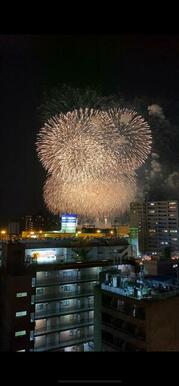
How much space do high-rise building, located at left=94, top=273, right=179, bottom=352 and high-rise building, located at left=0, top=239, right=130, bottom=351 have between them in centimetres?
124

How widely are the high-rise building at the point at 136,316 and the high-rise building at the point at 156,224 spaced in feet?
44.8

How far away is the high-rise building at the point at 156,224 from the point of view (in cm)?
1912

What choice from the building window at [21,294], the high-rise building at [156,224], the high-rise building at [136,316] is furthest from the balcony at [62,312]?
the high-rise building at [156,224]

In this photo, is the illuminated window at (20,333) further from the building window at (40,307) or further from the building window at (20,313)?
the building window at (40,307)

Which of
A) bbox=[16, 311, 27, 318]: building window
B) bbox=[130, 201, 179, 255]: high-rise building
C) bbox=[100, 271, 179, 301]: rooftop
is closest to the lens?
bbox=[100, 271, 179, 301]: rooftop

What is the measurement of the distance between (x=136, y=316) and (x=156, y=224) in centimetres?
1553

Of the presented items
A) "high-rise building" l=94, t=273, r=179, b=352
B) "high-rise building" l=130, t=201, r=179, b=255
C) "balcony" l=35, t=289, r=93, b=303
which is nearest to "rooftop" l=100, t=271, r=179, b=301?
"high-rise building" l=94, t=273, r=179, b=352

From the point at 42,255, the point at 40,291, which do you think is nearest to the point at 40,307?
the point at 40,291

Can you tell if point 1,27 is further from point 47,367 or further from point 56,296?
point 56,296

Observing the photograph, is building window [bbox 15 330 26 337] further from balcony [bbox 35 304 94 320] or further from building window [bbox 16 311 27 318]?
balcony [bbox 35 304 94 320]

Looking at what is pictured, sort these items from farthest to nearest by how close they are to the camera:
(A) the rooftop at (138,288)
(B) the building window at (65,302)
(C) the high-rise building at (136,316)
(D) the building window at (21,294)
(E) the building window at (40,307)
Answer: (B) the building window at (65,302) < (E) the building window at (40,307) < (D) the building window at (21,294) < (A) the rooftop at (138,288) < (C) the high-rise building at (136,316)

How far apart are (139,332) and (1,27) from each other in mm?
4925

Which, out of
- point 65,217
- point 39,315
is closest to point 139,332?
point 39,315

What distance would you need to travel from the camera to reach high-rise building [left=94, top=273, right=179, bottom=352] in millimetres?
4629
